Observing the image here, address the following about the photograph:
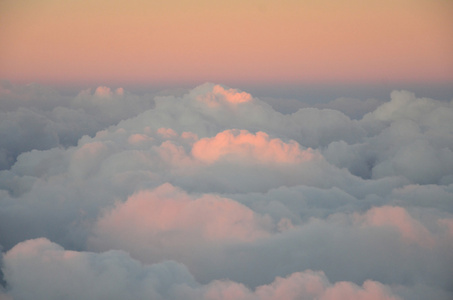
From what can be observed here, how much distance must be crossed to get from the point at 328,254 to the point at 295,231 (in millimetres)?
12775

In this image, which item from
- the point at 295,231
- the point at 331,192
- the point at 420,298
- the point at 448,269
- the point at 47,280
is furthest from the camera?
the point at 331,192

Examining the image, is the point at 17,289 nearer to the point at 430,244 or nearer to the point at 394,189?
the point at 430,244

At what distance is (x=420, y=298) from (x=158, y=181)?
354 feet

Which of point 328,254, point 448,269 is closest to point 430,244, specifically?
point 448,269

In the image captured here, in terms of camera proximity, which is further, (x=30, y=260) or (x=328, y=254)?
(x=328, y=254)

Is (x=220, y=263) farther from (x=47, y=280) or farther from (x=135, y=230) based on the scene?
(x=47, y=280)

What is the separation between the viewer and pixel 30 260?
94.0m

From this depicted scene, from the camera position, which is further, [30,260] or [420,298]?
[420,298]

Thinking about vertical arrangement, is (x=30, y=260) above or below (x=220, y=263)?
above

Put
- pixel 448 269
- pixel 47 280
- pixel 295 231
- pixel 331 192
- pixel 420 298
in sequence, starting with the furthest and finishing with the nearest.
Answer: pixel 331 192
pixel 295 231
pixel 448 269
pixel 420 298
pixel 47 280

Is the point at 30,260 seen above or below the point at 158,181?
above

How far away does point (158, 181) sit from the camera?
195875 millimetres

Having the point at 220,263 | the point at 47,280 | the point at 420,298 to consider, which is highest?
the point at 47,280

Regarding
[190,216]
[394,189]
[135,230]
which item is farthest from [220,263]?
[394,189]
